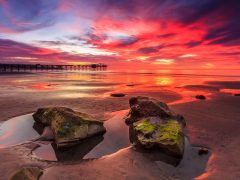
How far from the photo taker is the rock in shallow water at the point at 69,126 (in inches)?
258

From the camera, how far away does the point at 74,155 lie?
6047mm

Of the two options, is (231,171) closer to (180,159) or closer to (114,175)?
(180,159)

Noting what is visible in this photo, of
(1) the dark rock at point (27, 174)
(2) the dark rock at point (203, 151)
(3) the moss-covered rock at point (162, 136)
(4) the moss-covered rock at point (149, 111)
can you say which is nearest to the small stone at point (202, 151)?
(2) the dark rock at point (203, 151)

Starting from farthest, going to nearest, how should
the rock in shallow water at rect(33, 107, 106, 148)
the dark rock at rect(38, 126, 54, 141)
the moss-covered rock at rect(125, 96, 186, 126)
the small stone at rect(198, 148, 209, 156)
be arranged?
1. the moss-covered rock at rect(125, 96, 186, 126)
2. the dark rock at rect(38, 126, 54, 141)
3. the rock in shallow water at rect(33, 107, 106, 148)
4. the small stone at rect(198, 148, 209, 156)

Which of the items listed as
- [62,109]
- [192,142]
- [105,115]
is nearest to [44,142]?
[62,109]

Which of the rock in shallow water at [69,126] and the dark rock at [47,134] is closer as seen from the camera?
the rock in shallow water at [69,126]

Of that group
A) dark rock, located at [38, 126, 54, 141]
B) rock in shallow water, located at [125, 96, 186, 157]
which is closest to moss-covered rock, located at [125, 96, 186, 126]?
rock in shallow water, located at [125, 96, 186, 157]

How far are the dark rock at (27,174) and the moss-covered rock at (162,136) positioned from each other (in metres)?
3.13

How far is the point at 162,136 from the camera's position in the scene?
6.26 metres

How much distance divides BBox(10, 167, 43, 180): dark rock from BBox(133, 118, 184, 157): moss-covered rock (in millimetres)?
3129

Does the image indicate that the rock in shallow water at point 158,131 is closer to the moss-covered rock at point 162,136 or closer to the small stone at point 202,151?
the moss-covered rock at point 162,136

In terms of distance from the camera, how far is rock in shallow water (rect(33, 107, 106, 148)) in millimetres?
6543

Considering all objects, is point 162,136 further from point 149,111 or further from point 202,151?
point 149,111

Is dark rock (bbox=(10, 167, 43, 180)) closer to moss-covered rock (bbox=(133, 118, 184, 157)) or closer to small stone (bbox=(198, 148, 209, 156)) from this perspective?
moss-covered rock (bbox=(133, 118, 184, 157))
